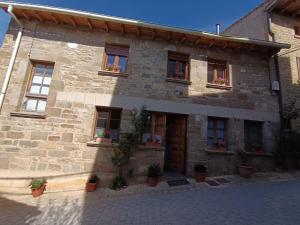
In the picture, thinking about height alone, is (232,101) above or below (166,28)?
below

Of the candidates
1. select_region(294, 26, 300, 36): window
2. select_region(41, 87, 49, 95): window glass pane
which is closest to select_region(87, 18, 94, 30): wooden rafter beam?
select_region(41, 87, 49, 95): window glass pane

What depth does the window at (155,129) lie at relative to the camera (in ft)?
21.9

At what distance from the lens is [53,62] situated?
6621mm

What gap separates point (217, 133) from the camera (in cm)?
718

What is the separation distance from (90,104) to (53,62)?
198 cm

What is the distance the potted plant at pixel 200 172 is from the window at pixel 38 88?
5426 millimetres

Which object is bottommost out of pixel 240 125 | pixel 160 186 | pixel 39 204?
pixel 39 204

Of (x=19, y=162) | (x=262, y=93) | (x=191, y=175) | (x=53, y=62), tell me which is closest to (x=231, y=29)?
(x=262, y=93)

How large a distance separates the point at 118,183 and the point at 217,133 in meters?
4.01

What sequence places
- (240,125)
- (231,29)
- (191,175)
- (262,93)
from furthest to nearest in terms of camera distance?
1. (231,29)
2. (262,93)
3. (240,125)
4. (191,175)

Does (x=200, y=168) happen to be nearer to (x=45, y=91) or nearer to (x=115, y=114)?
(x=115, y=114)

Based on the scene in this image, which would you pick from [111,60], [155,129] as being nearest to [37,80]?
[111,60]

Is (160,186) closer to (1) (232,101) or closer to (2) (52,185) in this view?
(2) (52,185)

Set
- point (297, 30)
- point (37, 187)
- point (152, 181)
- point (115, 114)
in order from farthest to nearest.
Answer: point (297, 30) < point (115, 114) < point (152, 181) < point (37, 187)
